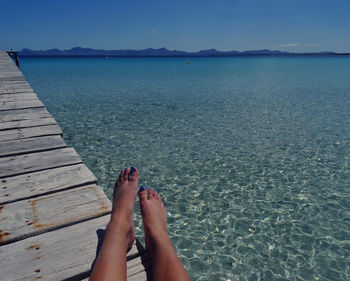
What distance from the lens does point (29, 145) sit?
11.5ft

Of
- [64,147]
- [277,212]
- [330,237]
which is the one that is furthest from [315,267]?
[64,147]

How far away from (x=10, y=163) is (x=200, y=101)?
44.7 feet

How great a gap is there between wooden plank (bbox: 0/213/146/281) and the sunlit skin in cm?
14

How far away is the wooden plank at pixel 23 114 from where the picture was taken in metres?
4.64

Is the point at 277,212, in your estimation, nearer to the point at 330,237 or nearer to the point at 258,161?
the point at 330,237

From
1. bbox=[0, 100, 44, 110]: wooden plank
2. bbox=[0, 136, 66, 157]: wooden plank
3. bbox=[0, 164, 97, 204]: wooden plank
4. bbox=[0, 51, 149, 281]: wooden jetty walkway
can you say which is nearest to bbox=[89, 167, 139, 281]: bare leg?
bbox=[0, 51, 149, 281]: wooden jetty walkway

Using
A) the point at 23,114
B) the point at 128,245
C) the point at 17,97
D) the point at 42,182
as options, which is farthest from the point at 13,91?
the point at 128,245

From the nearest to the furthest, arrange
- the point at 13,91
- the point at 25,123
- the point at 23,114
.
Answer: the point at 25,123 → the point at 23,114 → the point at 13,91

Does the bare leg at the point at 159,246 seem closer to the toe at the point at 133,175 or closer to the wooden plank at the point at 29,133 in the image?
the toe at the point at 133,175

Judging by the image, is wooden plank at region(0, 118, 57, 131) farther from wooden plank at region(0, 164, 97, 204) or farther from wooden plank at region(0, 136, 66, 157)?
wooden plank at region(0, 164, 97, 204)

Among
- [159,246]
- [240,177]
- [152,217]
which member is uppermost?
[159,246]

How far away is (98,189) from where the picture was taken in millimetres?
2525

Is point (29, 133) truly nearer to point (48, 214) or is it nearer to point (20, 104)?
point (20, 104)

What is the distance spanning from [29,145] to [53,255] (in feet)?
7.40
